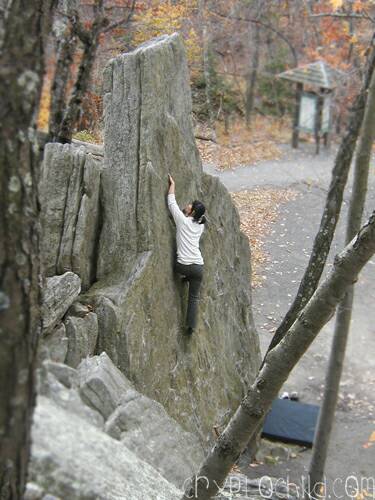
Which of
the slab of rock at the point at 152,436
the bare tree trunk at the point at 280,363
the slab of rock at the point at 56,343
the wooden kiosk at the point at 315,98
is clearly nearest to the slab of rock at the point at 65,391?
the slab of rock at the point at 152,436

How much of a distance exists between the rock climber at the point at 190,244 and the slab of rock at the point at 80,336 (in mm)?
1731

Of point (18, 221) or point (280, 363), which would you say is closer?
point (18, 221)

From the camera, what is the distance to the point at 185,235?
8.27 meters

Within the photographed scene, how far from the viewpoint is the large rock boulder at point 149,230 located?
7672 millimetres

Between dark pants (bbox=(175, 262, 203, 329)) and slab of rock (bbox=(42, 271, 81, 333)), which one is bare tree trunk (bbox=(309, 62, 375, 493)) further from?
slab of rock (bbox=(42, 271, 81, 333))

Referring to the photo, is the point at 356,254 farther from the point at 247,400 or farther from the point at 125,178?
the point at 125,178

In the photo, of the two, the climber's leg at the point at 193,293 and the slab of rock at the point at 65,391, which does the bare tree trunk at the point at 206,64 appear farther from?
the slab of rock at the point at 65,391

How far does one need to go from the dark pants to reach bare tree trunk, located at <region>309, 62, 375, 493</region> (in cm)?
192

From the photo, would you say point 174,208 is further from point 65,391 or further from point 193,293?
point 65,391

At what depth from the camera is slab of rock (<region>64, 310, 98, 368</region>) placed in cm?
664

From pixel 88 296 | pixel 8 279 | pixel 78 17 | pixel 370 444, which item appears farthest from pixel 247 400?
pixel 370 444

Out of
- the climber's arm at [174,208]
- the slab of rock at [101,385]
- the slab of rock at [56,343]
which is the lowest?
the slab of rock at [101,385]

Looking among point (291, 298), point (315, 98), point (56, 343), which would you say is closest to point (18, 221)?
point (56, 343)

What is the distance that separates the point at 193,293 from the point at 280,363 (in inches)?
173
